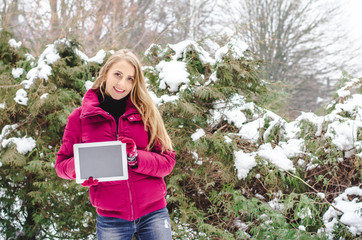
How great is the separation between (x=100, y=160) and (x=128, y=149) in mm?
155

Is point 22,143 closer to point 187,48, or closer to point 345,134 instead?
point 187,48

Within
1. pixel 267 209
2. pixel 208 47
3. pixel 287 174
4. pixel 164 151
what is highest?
pixel 208 47

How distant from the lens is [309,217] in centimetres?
259

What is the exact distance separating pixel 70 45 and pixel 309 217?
314 centimetres

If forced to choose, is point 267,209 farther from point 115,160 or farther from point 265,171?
Answer: point 115,160

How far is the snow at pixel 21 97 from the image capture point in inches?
127

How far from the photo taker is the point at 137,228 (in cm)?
174

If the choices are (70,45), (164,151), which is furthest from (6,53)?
(164,151)

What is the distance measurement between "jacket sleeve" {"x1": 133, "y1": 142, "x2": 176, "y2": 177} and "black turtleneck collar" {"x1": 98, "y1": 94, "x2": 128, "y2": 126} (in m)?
0.33

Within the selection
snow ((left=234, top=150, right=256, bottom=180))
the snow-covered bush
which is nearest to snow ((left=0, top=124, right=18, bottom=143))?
the snow-covered bush

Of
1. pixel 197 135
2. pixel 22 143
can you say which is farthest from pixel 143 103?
pixel 22 143

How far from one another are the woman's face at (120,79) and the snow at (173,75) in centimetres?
109

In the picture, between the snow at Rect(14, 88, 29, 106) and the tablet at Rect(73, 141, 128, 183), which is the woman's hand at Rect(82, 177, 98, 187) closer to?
the tablet at Rect(73, 141, 128, 183)

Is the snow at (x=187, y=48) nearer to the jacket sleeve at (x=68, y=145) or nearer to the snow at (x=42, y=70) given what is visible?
the snow at (x=42, y=70)
